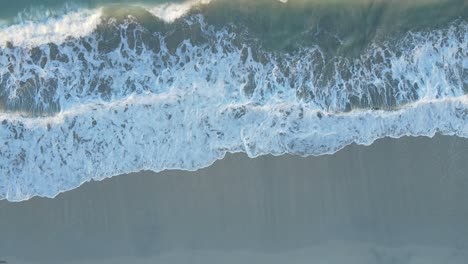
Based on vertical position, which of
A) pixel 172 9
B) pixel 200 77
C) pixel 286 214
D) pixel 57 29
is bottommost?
pixel 286 214

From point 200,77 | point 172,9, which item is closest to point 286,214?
point 200,77

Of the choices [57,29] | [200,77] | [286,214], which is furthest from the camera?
[57,29]

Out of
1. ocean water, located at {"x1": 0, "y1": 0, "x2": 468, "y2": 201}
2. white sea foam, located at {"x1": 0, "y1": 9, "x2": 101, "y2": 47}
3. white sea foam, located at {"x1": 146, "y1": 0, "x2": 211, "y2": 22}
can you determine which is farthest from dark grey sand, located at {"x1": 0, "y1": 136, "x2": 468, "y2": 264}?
white sea foam, located at {"x1": 0, "y1": 9, "x2": 101, "y2": 47}

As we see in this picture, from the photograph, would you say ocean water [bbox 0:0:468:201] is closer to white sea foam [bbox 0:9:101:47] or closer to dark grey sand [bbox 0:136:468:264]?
white sea foam [bbox 0:9:101:47]

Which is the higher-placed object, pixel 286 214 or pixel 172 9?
pixel 172 9

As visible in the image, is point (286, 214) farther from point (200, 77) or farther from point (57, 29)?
point (57, 29)

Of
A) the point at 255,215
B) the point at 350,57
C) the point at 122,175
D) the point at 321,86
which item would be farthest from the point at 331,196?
the point at 122,175
